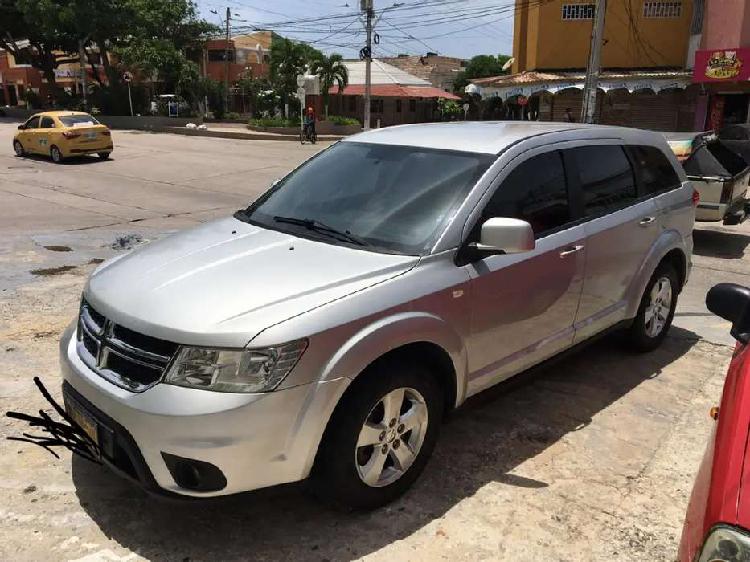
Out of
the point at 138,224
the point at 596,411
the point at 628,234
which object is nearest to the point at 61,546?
the point at 596,411

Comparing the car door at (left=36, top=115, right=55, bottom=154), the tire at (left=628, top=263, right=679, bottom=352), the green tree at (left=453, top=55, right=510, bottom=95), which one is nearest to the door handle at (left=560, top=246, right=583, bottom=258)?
the tire at (left=628, top=263, right=679, bottom=352)

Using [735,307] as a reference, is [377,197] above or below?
above

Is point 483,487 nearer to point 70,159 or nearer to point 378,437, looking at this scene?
point 378,437

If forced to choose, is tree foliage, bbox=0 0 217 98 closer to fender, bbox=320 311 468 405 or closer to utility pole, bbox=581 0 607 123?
utility pole, bbox=581 0 607 123

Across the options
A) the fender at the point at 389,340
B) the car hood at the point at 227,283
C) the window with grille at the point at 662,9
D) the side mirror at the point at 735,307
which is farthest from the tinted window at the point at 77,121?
the window with grille at the point at 662,9

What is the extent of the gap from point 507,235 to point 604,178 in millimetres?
1624

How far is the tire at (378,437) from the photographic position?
282cm

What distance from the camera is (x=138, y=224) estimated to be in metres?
10.8

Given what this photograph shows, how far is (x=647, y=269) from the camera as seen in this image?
4.74 meters

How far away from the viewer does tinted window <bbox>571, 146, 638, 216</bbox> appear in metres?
4.23

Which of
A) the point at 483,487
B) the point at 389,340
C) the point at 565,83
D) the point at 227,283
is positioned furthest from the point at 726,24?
the point at 227,283

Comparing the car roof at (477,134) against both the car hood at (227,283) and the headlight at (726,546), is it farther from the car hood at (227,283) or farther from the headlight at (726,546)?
the headlight at (726,546)

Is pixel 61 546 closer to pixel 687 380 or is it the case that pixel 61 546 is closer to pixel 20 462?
pixel 20 462

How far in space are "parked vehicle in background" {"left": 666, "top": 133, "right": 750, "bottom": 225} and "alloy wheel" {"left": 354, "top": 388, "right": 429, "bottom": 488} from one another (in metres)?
7.14
